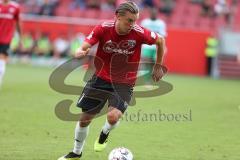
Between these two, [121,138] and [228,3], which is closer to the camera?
[121,138]

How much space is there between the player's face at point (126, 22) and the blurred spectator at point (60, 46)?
2041cm

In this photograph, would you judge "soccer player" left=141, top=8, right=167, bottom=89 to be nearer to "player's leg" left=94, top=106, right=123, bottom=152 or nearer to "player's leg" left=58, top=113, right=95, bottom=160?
"player's leg" left=94, top=106, right=123, bottom=152

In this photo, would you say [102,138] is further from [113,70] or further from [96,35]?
[96,35]

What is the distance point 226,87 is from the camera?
2242 centimetres

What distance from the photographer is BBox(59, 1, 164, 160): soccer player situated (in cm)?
849

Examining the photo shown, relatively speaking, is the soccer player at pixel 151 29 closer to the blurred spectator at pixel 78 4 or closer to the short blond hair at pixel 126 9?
the short blond hair at pixel 126 9

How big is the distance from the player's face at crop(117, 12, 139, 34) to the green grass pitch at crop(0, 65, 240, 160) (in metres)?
1.77

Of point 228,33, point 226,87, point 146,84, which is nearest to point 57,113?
point 146,84

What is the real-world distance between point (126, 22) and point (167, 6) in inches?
921

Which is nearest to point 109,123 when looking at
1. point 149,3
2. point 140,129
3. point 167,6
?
point 140,129

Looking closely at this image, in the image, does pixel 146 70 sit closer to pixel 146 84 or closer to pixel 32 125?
pixel 146 84

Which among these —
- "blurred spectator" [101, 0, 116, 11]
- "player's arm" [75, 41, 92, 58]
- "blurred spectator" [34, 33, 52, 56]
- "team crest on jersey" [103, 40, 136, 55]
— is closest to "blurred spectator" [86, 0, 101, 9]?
"blurred spectator" [101, 0, 116, 11]

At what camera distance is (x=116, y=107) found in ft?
27.9

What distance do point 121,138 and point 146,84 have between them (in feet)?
26.6
